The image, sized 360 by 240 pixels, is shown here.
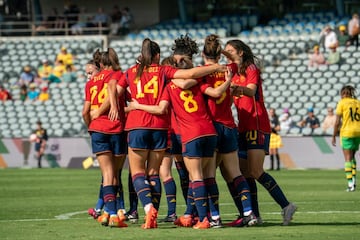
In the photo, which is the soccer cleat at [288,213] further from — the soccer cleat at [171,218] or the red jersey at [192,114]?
the soccer cleat at [171,218]

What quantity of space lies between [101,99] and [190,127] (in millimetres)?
1761

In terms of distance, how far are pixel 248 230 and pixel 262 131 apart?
1450 mm

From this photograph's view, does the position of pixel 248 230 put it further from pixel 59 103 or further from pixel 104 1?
pixel 104 1

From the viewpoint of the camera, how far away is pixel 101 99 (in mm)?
14547

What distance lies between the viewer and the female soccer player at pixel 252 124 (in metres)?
13.9

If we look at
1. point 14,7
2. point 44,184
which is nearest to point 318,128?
point 44,184

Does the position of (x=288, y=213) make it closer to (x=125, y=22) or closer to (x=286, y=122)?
(x=286, y=122)

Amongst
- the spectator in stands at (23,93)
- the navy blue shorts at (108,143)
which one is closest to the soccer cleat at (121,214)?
the navy blue shorts at (108,143)

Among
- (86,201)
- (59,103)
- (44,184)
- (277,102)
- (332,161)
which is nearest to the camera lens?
(86,201)

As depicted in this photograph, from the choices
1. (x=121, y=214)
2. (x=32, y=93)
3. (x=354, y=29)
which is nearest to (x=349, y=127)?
(x=121, y=214)

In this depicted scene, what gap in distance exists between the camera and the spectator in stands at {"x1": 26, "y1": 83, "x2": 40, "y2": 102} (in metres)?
41.4

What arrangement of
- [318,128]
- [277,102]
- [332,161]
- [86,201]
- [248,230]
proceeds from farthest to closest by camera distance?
1. [277,102]
2. [318,128]
3. [332,161]
4. [86,201]
5. [248,230]

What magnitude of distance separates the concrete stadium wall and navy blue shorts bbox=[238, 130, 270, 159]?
17601 millimetres

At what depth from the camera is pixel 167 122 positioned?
13.8 metres
